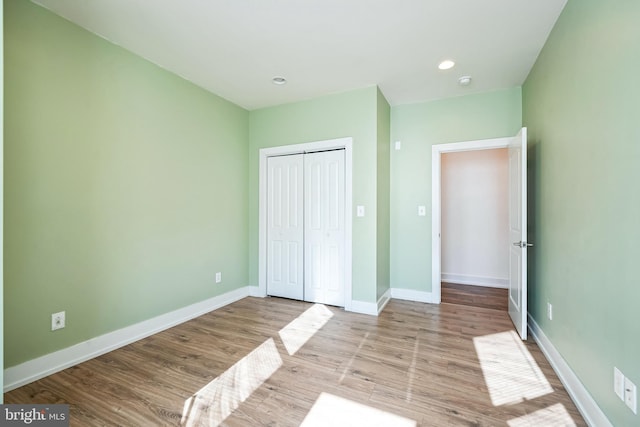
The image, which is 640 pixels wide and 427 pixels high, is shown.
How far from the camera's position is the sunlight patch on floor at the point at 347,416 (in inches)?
61.7

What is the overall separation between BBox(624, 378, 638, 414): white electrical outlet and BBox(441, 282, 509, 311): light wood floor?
7.57ft

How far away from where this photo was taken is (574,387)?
70.2 inches

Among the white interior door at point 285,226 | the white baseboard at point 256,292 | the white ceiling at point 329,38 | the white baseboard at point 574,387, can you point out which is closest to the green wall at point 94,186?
the white ceiling at point 329,38

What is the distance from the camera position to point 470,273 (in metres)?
4.68

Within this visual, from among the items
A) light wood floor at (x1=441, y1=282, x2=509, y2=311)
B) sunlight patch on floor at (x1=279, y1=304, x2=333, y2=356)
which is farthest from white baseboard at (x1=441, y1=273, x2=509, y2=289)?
sunlight patch on floor at (x1=279, y1=304, x2=333, y2=356)

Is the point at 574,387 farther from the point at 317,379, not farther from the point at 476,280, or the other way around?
the point at 476,280

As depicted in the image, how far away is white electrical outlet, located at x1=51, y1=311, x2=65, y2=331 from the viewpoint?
2.06 metres

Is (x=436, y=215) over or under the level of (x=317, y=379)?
over

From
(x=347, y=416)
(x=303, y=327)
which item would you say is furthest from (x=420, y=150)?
(x=347, y=416)

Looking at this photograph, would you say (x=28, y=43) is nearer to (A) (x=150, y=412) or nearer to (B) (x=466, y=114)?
(A) (x=150, y=412)

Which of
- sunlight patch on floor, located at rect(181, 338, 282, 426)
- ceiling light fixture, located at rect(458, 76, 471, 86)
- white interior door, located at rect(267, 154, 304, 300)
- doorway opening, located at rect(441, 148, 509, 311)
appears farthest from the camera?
doorway opening, located at rect(441, 148, 509, 311)

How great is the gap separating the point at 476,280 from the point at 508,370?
2.79 metres

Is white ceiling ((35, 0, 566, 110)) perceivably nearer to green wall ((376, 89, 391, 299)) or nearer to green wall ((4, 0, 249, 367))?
green wall ((4, 0, 249, 367))

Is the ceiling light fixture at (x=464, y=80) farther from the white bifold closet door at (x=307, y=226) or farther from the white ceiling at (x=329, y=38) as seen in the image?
the white bifold closet door at (x=307, y=226)
